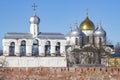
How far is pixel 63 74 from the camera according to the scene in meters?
10.7

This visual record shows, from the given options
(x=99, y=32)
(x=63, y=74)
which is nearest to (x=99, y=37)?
(x=99, y=32)

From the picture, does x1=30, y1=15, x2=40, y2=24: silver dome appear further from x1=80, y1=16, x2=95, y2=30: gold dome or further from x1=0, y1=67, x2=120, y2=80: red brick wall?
x1=0, y1=67, x2=120, y2=80: red brick wall

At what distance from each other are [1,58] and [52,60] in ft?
16.2

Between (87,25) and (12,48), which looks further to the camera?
(87,25)

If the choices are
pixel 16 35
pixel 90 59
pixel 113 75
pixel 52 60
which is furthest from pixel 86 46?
pixel 113 75

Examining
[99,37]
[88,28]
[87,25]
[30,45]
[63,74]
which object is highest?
[87,25]

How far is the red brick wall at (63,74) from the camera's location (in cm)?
1068

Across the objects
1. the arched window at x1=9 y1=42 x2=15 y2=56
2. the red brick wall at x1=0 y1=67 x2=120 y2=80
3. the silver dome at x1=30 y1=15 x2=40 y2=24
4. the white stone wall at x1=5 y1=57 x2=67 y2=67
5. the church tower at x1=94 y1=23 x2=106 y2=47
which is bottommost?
the red brick wall at x1=0 y1=67 x2=120 y2=80

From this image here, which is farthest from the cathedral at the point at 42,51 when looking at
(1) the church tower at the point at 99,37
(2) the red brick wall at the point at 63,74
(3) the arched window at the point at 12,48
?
(2) the red brick wall at the point at 63,74

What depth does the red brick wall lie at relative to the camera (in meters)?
10.7

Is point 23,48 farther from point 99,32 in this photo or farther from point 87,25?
point 99,32

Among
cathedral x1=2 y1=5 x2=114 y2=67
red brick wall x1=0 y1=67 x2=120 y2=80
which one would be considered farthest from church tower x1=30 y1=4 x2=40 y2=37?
red brick wall x1=0 y1=67 x2=120 y2=80

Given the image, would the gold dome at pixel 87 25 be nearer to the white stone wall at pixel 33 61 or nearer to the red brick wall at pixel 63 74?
the white stone wall at pixel 33 61

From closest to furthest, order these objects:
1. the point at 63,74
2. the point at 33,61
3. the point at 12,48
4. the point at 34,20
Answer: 1. the point at 63,74
2. the point at 33,61
3. the point at 34,20
4. the point at 12,48
